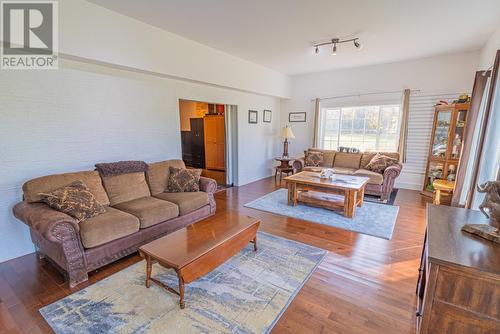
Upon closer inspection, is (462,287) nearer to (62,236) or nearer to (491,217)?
(491,217)

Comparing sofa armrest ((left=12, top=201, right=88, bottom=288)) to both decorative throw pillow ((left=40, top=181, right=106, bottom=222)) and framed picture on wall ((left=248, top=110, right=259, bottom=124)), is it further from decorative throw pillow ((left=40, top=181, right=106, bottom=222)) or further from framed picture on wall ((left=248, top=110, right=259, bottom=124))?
framed picture on wall ((left=248, top=110, right=259, bottom=124))

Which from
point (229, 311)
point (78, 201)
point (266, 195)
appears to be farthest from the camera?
point (266, 195)

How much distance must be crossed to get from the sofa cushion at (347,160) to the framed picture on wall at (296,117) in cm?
158

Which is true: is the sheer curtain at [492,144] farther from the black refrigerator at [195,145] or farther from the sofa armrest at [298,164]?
the black refrigerator at [195,145]

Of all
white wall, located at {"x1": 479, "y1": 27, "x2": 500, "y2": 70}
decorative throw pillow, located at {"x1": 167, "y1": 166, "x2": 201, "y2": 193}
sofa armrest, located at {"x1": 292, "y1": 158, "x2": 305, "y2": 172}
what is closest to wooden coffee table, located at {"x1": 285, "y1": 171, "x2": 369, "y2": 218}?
sofa armrest, located at {"x1": 292, "y1": 158, "x2": 305, "y2": 172}

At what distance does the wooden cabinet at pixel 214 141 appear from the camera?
5.91 metres

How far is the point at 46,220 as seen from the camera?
1982 mm

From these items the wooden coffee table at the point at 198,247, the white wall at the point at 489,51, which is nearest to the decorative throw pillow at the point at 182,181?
the wooden coffee table at the point at 198,247

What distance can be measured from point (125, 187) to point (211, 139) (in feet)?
11.0

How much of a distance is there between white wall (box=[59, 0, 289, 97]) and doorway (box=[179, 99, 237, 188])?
1.02 metres

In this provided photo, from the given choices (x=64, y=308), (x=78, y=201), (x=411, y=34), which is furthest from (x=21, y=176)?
(x=411, y=34)

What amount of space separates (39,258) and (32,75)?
77.3 inches

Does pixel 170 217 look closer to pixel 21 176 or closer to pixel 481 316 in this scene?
pixel 21 176

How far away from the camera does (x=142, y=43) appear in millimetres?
3172
